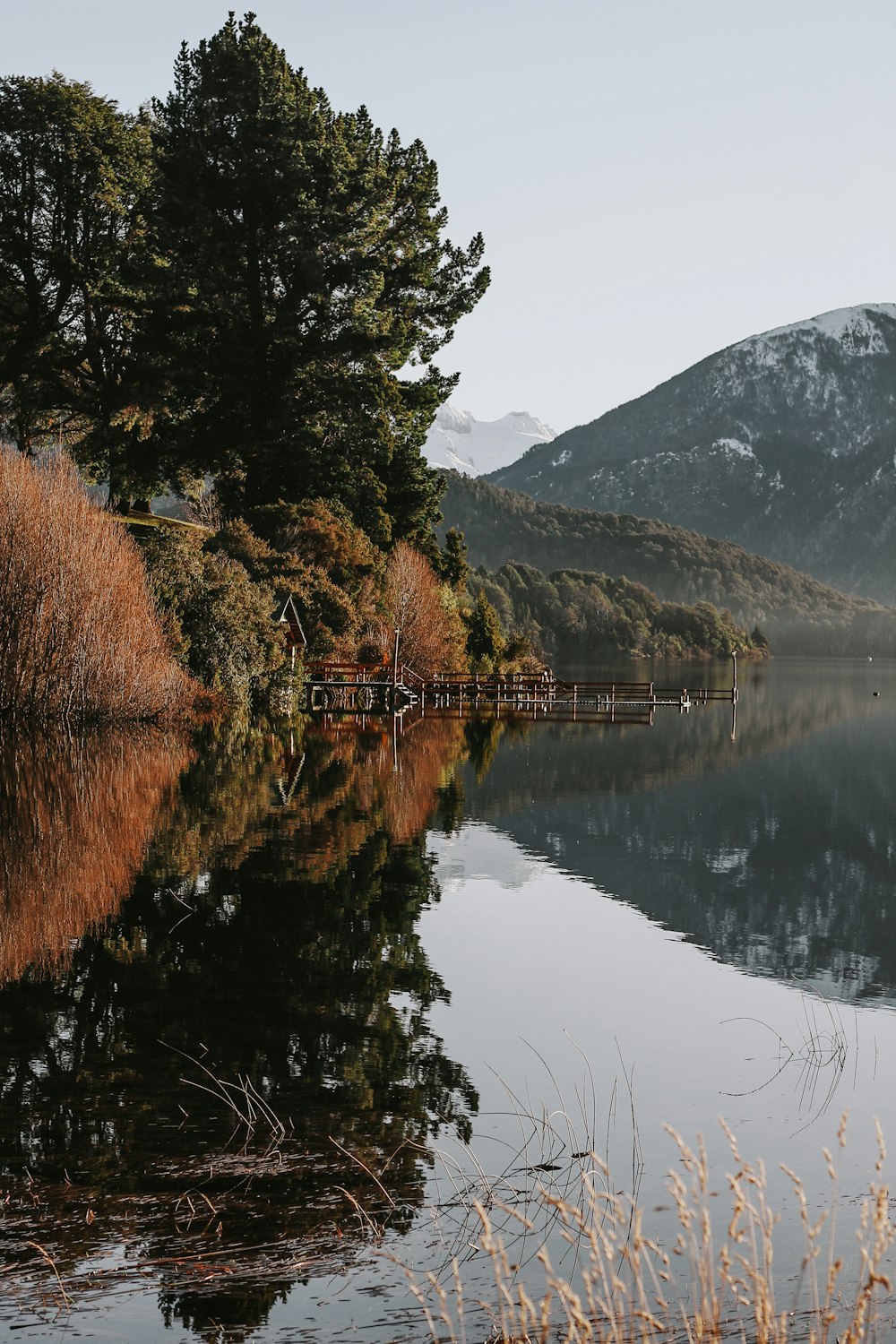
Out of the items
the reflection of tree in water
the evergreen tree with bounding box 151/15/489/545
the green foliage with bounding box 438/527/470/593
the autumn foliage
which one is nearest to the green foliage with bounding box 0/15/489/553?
the evergreen tree with bounding box 151/15/489/545

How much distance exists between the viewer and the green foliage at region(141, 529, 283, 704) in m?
47.3

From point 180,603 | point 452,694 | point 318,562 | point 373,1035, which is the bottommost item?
point 373,1035

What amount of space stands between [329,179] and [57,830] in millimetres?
40174

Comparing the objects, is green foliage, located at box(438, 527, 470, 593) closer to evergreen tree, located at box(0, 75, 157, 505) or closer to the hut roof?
the hut roof

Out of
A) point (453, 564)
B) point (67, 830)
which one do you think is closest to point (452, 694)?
point (453, 564)

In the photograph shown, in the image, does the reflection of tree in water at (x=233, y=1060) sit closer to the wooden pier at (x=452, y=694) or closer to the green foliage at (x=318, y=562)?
the green foliage at (x=318, y=562)

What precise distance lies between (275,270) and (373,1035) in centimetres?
4970

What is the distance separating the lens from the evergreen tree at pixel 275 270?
181 feet

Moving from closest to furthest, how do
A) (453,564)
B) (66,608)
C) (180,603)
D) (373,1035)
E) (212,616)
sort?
(373,1035) < (66,608) < (180,603) < (212,616) < (453,564)

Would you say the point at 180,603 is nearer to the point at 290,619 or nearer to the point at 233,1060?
the point at 290,619

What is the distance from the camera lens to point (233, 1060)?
437 inches

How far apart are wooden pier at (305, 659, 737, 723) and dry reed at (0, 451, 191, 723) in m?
18.6

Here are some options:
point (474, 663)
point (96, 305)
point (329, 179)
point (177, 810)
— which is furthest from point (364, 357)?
point (177, 810)

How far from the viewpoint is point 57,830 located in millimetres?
22297
